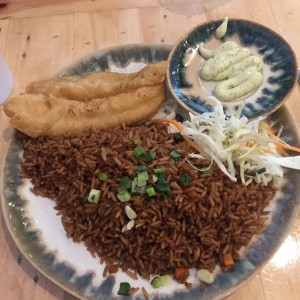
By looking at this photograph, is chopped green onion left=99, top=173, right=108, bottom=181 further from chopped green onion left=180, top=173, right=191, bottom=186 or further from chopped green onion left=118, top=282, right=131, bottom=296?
chopped green onion left=118, top=282, right=131, bottom=296

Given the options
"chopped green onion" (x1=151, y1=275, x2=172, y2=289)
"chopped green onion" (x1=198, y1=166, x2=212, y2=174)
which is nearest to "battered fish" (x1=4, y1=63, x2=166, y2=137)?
"chopped green onion" (x1=198, y1=166, x2=212, y2=174)

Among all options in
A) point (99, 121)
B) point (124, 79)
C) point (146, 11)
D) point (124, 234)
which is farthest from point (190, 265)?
point (146, 11)

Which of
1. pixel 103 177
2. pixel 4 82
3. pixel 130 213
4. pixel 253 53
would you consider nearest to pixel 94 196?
pixel 103 177

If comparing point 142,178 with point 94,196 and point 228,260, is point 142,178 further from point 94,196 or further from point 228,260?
point 228,260

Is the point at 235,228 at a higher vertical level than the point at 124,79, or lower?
lower

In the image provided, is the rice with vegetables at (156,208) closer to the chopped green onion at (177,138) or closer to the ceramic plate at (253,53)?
the chopped green onion at (177,138)

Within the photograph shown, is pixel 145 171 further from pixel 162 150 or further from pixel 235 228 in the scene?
pixel 235 228
